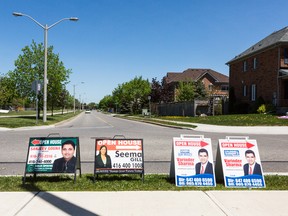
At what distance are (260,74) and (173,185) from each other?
101 ft

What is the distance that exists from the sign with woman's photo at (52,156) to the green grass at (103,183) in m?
0.28

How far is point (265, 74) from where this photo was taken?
32594 millimetres

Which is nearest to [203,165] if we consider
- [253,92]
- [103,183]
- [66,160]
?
[103,183]

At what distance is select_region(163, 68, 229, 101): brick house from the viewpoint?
226ft

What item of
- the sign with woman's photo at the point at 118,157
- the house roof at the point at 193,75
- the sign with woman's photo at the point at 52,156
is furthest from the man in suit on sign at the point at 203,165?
the house roof at the point at 193,75

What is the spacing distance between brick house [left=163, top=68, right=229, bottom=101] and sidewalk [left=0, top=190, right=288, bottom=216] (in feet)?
205

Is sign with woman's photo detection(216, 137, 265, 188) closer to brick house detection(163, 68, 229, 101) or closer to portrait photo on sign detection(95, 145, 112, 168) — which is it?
portrait photo on sign detection(95, 145, 112, 168)

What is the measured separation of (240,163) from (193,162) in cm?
94

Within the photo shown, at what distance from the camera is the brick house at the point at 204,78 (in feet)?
226

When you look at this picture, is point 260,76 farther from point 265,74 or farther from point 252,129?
point 252,129

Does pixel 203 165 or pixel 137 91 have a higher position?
pixel 137 91

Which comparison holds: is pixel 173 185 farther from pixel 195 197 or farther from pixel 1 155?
pixel 1 155

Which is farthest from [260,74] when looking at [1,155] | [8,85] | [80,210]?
[80,210]

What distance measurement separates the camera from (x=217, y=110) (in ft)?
131
